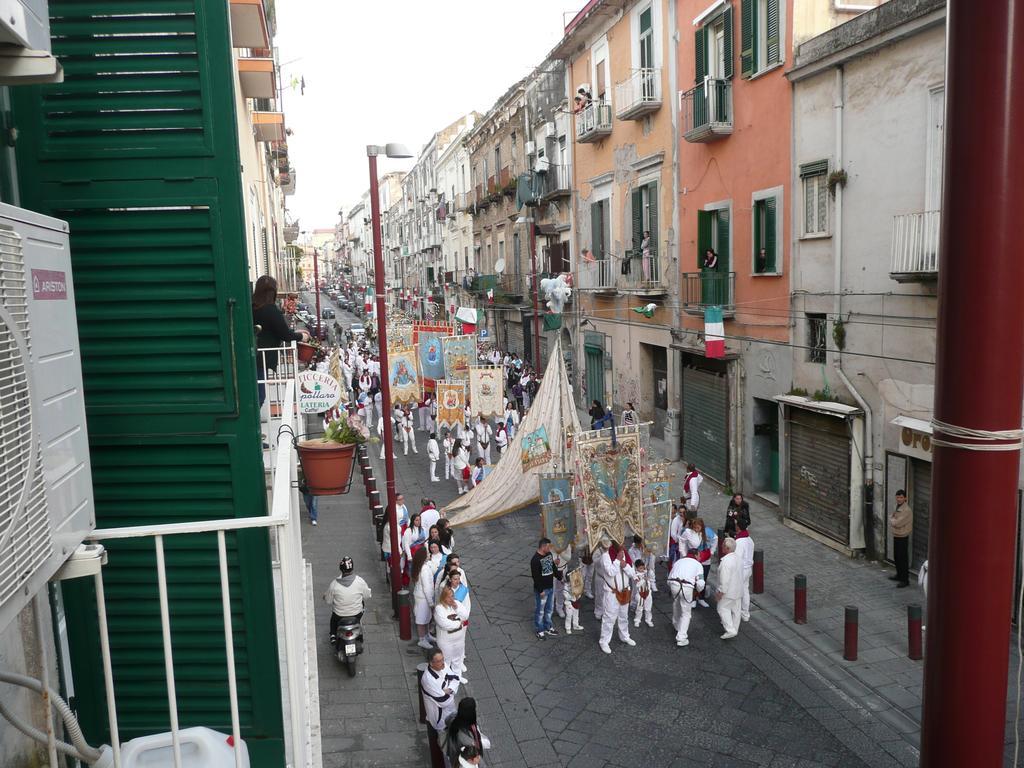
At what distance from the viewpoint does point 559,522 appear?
1327 cm

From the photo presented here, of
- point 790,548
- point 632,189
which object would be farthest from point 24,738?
point 632,189

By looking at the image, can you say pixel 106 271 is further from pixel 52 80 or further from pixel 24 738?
pixel 24 738

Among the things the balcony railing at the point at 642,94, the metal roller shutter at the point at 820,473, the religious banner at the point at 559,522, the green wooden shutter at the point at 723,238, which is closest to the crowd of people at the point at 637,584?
the religious banner at the point at 559,522

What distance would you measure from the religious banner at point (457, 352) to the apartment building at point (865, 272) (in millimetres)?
10611

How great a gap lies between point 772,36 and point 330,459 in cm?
1378

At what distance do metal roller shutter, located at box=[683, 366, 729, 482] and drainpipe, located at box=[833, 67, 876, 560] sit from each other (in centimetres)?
448

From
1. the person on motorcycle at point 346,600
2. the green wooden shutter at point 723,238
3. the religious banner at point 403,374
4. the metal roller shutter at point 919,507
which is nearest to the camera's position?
the person on motorcycle at point 346,600

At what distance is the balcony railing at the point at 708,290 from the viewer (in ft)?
60.1

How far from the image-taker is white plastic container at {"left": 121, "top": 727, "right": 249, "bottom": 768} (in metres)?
3.07

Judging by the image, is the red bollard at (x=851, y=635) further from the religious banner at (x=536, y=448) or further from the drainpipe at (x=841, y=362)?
the religious banner at (x=536, y=448)

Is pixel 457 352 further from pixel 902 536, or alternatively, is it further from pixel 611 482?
pixel 902 536

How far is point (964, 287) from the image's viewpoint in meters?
2.61

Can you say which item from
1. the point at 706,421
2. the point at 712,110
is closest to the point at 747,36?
the point at 712,110

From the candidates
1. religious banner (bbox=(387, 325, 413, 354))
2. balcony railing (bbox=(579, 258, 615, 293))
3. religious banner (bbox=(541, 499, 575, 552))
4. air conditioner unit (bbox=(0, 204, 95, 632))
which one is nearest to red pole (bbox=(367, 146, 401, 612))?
religious banner (bbox=(541, 499, 575, 552))
